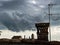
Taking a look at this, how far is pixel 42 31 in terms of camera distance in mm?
39688

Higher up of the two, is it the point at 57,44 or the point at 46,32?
the point at 46,32

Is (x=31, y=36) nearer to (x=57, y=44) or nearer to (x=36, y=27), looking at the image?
(x=36, y=27)

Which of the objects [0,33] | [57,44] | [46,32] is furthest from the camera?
[0,33]

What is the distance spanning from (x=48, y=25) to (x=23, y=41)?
8.28m

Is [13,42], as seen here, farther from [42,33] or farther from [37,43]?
[42,33]

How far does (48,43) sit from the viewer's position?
35250 millimetres

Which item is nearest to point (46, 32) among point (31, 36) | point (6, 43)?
point (31, 36)

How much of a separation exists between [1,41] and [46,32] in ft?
35.9

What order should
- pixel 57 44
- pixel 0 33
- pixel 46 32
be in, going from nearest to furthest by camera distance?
pixel 57 44 < pixel 46 32 < pixel 0 33

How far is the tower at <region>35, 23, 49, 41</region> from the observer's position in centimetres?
3938

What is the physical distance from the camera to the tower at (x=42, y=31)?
39375 millimetres

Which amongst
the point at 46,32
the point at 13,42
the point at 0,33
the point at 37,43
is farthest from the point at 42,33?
the point at 0,33

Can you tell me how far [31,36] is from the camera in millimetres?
41031

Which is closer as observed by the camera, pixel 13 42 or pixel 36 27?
pixel 13 42
